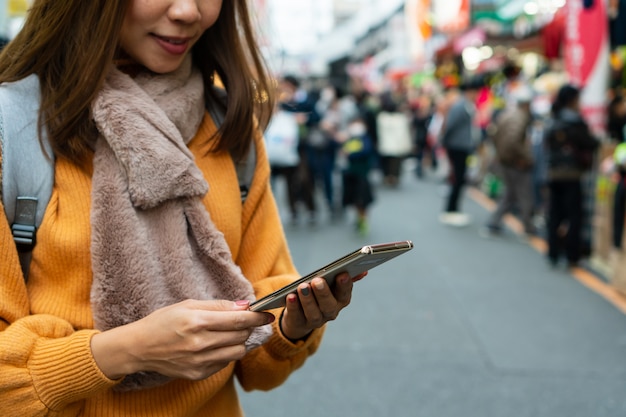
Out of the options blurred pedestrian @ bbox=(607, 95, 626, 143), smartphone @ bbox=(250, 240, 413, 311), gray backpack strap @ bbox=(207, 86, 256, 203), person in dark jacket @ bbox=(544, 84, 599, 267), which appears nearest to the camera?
smartphone @ bbox=(250, 240, 413, 311)

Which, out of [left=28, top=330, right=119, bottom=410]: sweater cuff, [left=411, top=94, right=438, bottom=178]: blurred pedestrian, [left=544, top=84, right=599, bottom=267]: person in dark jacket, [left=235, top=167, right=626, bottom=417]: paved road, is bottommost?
[left=411, top=94, right=438, bottom=178]: blurred pedestrian

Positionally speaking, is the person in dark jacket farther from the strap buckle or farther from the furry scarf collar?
the strap buckle

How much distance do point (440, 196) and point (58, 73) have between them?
11516 mm

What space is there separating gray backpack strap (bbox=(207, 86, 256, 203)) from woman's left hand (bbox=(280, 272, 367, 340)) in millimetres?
300

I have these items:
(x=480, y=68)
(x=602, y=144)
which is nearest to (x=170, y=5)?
(x=602, y=144)

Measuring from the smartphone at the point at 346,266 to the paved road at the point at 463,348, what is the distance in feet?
9.24

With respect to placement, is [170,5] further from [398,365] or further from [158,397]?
[398,365]

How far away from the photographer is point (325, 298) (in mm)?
1208

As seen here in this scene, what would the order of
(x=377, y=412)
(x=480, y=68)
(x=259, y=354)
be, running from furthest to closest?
1. (x=480, y=68)
2. (x=377, y=412)
3. (x=259, y=354)

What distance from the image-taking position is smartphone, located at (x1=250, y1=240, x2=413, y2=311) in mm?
1098

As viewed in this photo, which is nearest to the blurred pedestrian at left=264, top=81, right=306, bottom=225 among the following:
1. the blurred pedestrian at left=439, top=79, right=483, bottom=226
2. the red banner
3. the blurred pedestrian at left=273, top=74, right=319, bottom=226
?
the blurred pedestrian at left=273, top=74, right=319, bottom=226

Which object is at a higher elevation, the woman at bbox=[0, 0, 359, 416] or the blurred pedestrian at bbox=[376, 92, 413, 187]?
the woman at bbox=[0, 0, 359, 416]

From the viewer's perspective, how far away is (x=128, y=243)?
48.5 inches

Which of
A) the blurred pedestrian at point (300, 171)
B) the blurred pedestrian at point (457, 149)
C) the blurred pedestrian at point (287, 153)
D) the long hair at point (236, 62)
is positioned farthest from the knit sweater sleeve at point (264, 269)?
the blurred pedestrian at point (457, 149)
